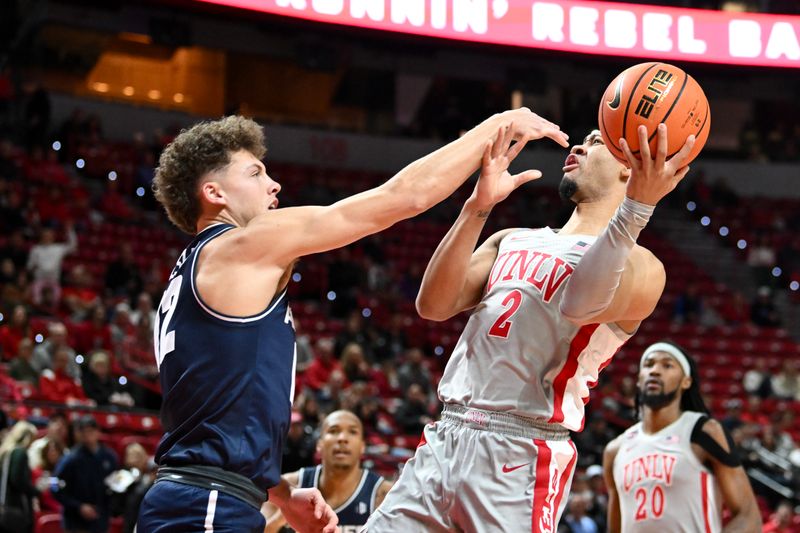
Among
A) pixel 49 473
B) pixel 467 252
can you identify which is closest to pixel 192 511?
pixel 467 252

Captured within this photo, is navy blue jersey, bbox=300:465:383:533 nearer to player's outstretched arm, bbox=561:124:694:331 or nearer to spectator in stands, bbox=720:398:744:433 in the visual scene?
player's outstretched arm, bbox=561:124:694:331

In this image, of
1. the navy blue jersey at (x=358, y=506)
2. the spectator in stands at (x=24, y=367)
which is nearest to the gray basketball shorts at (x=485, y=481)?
the navy blue jersey at (x=358, y=506)

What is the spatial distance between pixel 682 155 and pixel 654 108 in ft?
0.57

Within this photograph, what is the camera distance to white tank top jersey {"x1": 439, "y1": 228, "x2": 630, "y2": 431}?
12.7 feet

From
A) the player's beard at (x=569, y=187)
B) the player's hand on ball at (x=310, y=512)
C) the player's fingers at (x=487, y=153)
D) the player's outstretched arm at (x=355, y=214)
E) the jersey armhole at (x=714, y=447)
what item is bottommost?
the jersey armhole at (x=714, y=447)

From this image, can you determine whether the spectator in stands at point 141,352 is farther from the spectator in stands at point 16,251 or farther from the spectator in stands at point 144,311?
the spectator in stands at point 16,251

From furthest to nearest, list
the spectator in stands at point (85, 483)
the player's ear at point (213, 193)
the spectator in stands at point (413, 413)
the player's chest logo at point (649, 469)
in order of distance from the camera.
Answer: the spectator in stands at point (413, 413) → the spectator in stands at point (85, 483) → the player's chest logo at point (649, 469) → the player's ear at point (213, 193)

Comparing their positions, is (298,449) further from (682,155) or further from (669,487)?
(682,155)

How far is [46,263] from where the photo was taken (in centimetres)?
1302

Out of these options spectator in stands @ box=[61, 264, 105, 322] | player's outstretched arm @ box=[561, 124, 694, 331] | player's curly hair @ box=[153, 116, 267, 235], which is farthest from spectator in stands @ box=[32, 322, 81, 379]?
player's outstretched arm @ box=[561, 124, 694, 331]

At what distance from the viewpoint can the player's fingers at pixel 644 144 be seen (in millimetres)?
3475

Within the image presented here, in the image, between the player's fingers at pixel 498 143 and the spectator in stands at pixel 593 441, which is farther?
the spectator in stands at pixel 593 441

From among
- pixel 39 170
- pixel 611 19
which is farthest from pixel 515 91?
pixel 39 170

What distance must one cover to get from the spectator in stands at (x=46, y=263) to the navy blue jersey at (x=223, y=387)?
998 cm
